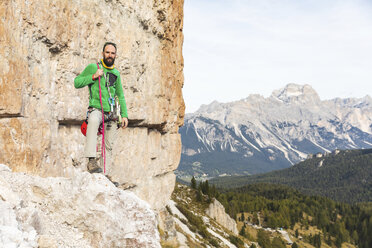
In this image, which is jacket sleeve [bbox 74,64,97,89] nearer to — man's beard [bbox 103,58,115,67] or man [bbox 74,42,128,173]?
man [bbox 74,42,128,173]

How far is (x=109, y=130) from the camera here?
10.8 meters

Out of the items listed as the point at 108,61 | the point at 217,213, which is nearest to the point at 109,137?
the point at 108,61

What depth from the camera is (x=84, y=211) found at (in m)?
8.05

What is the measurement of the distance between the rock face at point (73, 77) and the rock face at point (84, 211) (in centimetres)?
265

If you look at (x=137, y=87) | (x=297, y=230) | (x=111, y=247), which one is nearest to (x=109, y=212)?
(x=111, y=247)

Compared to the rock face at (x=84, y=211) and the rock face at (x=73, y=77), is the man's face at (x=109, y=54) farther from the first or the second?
the rock face at (x=84, y=211)

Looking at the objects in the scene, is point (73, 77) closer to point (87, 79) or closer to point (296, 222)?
point (87, 79)

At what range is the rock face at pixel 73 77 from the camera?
10.4 m

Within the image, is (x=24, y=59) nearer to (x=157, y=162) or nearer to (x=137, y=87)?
(x=137, y=87)

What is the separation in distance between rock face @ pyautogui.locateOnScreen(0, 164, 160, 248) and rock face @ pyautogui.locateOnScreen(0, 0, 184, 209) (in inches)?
104

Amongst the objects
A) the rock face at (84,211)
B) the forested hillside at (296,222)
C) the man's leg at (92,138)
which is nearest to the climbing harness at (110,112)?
the man's leg at (92,138)

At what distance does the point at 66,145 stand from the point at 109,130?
3669 millimetres

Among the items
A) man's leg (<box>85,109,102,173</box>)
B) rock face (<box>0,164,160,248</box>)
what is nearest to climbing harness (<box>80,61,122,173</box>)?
man's leg (<box>85,109,102,173</box>)

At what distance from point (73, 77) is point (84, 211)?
763 cm
